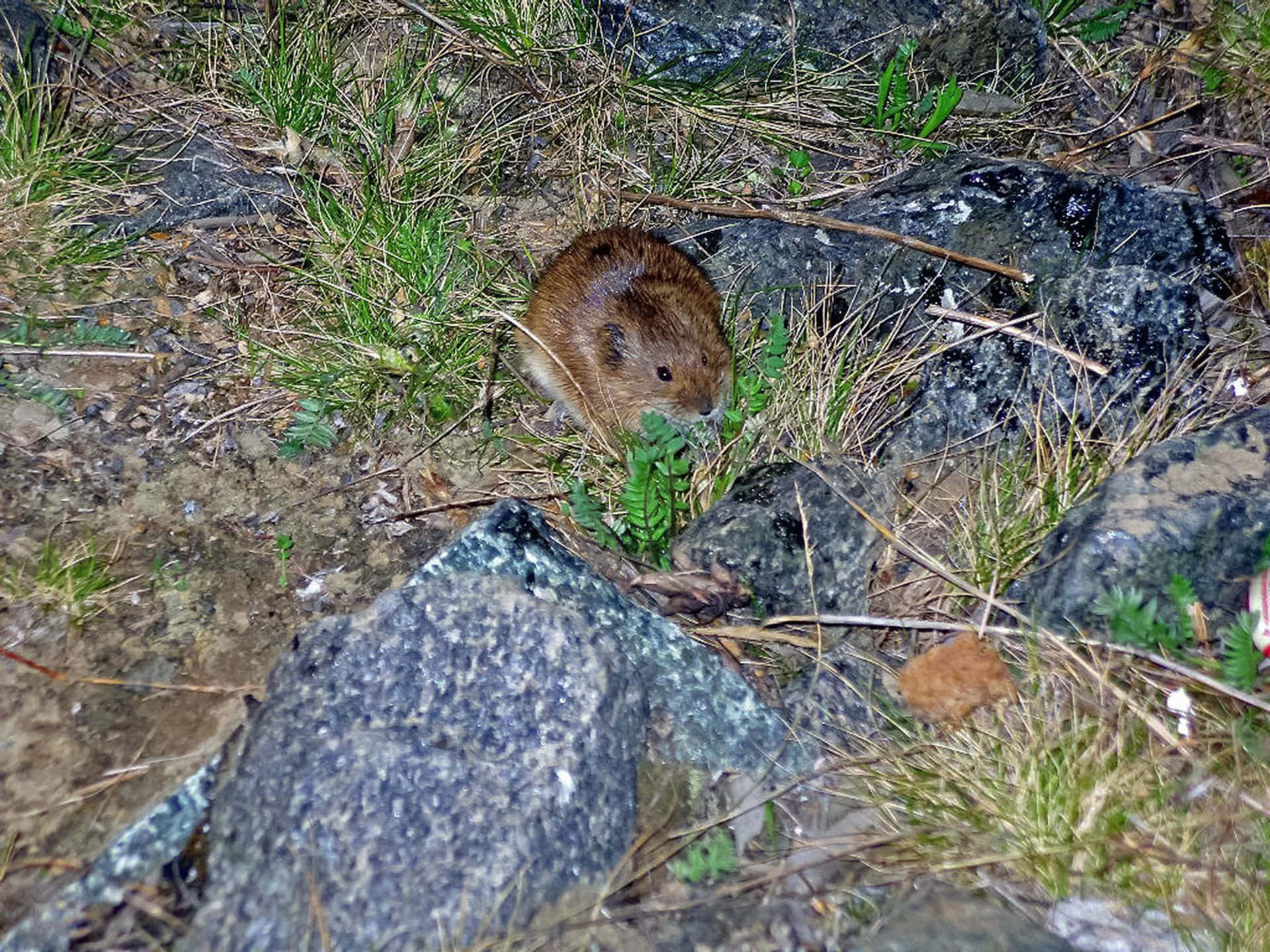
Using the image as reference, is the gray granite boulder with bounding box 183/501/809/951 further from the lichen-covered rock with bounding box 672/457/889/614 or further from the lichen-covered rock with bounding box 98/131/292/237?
the lichen-covered rock with bounding box 98/131/292/237

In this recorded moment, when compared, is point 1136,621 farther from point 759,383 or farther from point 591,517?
point 591,517

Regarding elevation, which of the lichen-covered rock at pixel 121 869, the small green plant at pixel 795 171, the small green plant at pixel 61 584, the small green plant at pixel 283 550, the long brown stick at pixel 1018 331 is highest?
the small green plant at pixel 795 171

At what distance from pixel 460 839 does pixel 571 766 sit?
1.23 ft

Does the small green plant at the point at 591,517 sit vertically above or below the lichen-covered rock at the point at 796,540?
below

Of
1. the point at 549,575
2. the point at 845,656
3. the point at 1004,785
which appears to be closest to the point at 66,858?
the point at 549,575

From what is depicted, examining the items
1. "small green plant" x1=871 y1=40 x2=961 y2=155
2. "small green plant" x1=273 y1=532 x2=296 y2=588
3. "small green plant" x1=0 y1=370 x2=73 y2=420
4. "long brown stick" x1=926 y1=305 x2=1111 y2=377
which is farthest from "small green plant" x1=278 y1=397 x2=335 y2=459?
"small green plant" x1=871 y1=40 x2=961 y2=155

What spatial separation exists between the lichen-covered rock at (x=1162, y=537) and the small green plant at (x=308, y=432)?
2791 millimetres

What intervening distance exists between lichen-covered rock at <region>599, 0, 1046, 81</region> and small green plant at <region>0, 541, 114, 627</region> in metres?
3.58

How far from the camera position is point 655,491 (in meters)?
3.99

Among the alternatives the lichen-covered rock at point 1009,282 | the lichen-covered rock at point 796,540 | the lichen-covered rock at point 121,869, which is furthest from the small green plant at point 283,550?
the lichen-covered rock at point 1009,282

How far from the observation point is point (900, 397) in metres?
4.34

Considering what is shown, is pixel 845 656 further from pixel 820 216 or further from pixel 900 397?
pixel 820 216

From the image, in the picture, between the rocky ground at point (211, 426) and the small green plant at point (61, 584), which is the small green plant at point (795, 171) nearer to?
the rocky ground at point (211, 426)

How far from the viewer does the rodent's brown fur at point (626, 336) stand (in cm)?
446
